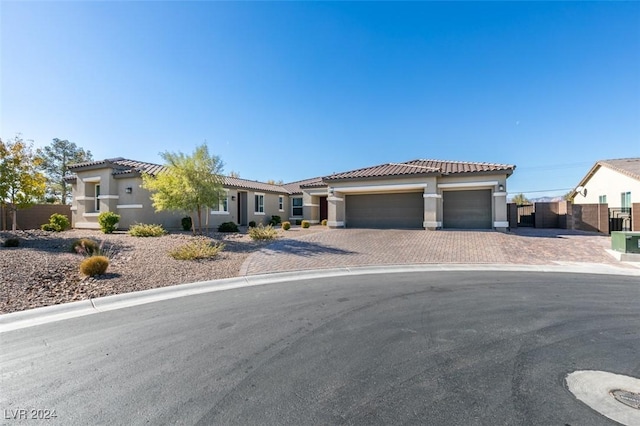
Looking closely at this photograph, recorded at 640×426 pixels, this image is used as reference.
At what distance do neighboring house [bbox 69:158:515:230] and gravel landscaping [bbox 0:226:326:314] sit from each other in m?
6.75

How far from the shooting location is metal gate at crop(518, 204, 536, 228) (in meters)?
24.5

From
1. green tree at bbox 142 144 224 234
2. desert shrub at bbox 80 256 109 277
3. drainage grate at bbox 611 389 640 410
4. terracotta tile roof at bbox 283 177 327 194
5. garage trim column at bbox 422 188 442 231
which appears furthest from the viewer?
terracotta tile roof at bbox 283 177 327 194

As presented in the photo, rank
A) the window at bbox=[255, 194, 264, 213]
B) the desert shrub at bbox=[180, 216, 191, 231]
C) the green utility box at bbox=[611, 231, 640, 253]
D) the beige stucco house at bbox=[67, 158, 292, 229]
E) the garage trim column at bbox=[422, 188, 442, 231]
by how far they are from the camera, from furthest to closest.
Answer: the window at bbox=[255, 194, 264, 213], the desert shrub at bbox=[180, 216, 191, 231], the beige stucco house at bbox=[67, 158, 292, 229], the garage trim column at bbox=[422, 188, 442, 231], the green utility box at bbox=[611, 231, 640, 253]

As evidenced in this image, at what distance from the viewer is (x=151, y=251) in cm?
1185

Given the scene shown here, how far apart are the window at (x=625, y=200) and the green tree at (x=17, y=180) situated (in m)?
35.9

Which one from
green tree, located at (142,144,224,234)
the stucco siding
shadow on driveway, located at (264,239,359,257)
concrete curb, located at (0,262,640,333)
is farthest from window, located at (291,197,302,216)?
the stucco siding

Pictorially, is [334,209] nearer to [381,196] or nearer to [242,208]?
[381,196]

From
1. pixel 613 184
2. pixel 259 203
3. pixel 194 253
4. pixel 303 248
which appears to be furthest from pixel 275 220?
pixel 613 184

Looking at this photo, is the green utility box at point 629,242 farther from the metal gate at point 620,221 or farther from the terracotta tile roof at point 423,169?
the metal gate at point 620,221

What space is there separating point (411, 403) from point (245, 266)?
8199 millimetres

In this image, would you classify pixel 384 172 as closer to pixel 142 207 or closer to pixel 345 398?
pixel 142 207

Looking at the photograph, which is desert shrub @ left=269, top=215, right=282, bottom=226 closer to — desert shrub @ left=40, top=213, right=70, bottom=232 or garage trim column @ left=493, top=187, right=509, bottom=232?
desert shrub @ left=40, top=213, right=70, bottom=232

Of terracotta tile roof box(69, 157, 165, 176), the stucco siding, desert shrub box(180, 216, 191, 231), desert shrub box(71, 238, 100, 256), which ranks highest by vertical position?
terracotta tile roof box(69, 157, 165, 176)

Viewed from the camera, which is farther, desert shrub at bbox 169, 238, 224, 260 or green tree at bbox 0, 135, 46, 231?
A: green tree at bbox 0, 135, 46, 231
